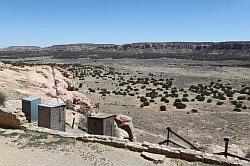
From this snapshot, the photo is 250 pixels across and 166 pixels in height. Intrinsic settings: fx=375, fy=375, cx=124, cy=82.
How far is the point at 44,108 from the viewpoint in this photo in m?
17.1

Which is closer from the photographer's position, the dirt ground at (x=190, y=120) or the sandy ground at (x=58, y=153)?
the sandy ground at (x=58, y=153)

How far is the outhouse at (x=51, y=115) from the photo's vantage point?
56.1 ft

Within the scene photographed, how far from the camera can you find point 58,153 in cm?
1312

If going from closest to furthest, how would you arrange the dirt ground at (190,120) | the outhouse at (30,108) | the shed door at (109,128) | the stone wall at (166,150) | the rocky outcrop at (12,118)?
the stone wall at (166,150), the rocky outcrop at (12,118), the outhouse at (30,108), the shed door at (109,128), the dirt ground at (190,120)

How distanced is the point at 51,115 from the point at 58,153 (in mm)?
4238

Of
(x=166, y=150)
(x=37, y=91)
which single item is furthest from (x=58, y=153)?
(x=37, y=91)

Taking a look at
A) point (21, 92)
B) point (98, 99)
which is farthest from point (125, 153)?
point (98, 99)

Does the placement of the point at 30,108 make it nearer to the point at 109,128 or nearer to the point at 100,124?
the point at 100,124

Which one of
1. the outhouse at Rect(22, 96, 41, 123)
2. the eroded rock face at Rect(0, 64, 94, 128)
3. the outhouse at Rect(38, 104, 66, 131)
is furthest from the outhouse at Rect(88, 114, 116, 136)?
the eroded rock face at Rect(0, 64, 94, 128)

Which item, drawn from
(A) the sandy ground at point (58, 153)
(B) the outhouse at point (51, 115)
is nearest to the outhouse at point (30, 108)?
(B) the outhouse at point (51, 115)

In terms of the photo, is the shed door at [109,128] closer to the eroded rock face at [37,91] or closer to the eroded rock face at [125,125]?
the eroded rock face at [37,91]

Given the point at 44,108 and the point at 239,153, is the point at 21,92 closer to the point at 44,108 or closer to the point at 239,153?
the point at 44,108

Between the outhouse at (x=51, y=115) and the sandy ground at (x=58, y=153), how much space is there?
2.08 m

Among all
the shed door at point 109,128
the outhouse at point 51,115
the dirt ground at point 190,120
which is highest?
the outhouse at point 51,115
